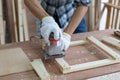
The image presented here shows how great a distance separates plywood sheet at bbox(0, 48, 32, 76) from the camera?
962mm

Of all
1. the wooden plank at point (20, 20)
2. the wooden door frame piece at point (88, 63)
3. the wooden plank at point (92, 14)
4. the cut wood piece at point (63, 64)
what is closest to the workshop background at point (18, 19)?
the wooden plank at point (20, 20)

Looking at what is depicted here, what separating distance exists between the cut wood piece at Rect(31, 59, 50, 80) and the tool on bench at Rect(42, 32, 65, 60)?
0.14 feet

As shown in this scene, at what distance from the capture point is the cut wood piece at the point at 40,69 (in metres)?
0.90

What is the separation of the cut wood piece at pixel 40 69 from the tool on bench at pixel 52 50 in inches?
1.7

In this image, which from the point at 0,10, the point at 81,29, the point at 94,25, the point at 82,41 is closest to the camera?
the point at 82,41

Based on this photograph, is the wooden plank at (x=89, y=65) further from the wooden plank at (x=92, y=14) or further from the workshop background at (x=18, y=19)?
the wooden plank at (x=92, y=14)

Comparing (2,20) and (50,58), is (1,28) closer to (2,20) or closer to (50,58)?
(2,20)

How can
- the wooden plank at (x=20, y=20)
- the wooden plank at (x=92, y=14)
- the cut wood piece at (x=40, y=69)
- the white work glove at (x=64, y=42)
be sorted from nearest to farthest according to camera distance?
the cut wood piece at (x=40, y=69) → the white work glove at (x=64, y=42) → the wooden plank at (x=20, y=20) → the wooden plank at (x=92, y=14)

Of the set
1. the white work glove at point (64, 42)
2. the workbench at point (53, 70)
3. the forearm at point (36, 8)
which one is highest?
the forearm at point (36, 8)

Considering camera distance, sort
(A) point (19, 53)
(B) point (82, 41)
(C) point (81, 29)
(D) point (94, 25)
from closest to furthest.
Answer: (A) point (19, 53), (B) point (82, 41), (C) point (81, 29), (D) point (94, 25)

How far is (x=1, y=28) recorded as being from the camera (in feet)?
6.75

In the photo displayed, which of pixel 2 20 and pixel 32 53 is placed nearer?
pixel 32 53

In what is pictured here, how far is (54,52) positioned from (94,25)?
163cm

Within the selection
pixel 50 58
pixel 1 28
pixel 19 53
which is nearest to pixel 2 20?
pixel 1 28
